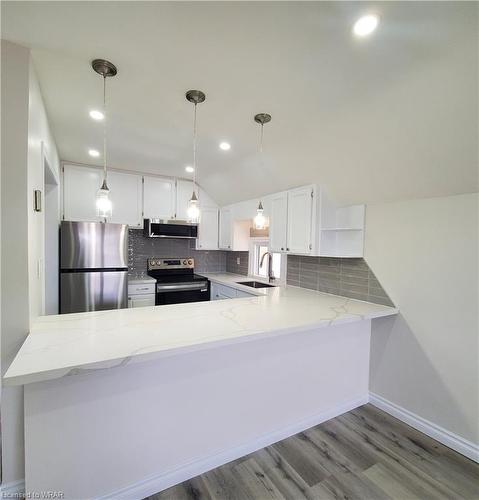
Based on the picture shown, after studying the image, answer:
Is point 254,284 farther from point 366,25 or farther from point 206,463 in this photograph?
point 366,25

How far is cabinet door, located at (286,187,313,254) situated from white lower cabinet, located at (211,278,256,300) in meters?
0.84

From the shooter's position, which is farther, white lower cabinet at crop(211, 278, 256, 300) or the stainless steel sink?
the stainless steel sink

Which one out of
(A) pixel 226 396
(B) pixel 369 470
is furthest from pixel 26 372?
(B) pixel 369 470

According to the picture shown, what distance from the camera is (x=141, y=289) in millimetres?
3510

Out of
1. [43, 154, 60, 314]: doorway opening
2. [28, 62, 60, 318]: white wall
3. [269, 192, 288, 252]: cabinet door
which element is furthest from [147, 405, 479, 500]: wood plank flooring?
[43, 154, 60, 314]: doorway opening

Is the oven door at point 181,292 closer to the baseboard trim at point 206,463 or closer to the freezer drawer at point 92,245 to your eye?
the freezer drawer at point 92,245

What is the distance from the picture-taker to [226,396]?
1.76m

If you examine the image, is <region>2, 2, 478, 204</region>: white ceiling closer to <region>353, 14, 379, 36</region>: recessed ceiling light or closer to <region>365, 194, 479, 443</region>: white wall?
<region>353, 14, 379, 36</region>: recessed ceiling light

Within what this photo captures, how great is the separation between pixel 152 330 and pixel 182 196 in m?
2.81

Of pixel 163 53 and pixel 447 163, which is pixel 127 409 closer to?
pixel 163 53

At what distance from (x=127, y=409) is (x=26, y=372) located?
65 cm

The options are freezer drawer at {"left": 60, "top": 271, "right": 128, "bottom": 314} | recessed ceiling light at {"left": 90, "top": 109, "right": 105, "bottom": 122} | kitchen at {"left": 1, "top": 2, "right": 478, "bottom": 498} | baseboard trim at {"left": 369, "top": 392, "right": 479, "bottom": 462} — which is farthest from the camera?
freezer drawer at {"left": 60, "top": 271, "right": 128, "bottom": 314}

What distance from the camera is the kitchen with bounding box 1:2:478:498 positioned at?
124cm

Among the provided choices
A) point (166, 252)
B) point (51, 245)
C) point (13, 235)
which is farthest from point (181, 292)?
point (13, 235)
